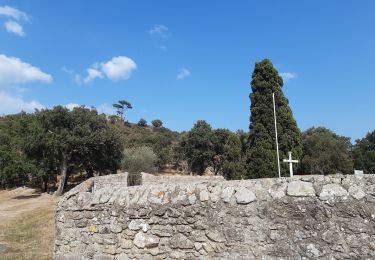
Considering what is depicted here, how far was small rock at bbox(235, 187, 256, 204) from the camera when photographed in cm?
537

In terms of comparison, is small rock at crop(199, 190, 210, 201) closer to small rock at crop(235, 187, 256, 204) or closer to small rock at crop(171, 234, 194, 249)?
small rock at crop(235, 187, 256, 204)

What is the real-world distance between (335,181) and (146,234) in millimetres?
3171

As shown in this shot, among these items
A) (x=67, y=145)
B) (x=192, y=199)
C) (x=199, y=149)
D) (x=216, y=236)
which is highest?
(x=199, y=149)

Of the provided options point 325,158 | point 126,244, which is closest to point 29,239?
point 126,244

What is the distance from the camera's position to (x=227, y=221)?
18.0 ft

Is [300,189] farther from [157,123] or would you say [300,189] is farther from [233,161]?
[157,123]

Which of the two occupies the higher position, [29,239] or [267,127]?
[267,127]

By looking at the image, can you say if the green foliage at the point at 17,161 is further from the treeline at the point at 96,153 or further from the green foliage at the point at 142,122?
the green foliage at the point at 142,122

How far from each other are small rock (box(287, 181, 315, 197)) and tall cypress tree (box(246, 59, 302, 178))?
23439mm

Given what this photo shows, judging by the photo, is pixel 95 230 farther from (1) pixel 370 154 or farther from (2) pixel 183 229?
(1) pixel 370 154

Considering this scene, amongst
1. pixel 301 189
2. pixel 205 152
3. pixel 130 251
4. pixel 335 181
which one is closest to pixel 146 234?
pixel 130 251

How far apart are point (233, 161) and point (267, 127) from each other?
12023 millimetres

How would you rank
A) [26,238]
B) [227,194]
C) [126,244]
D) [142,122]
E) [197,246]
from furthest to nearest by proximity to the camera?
[142,122] < [26,238] < [126,244] < [197,246] < [227,194]

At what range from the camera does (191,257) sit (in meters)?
5.71
